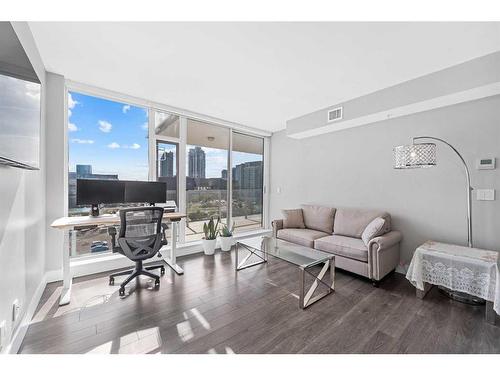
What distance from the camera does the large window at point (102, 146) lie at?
9.37 feet

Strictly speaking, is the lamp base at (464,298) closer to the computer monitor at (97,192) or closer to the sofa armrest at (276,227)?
the sofa armrest at (276,227)

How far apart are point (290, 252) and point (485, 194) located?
2352 mm

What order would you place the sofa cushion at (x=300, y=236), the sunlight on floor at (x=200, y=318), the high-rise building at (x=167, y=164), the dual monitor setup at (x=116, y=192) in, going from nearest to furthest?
the sunlight on floor at (x=200, y=318) → the dual monitor setup at (x=116, y=192) → the sofa cushion at (x=300, y=236) → the high-rise building at (x=167, y=164)

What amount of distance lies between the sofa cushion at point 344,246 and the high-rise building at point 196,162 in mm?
2487

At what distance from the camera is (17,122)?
1293 mm

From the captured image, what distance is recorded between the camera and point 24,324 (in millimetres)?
1717

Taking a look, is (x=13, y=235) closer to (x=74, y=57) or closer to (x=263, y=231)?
(x=74, y=57)

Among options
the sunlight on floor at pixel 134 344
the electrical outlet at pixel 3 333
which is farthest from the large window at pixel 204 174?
the electrical outlet at pixel 3 333

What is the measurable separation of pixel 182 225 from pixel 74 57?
2.73m

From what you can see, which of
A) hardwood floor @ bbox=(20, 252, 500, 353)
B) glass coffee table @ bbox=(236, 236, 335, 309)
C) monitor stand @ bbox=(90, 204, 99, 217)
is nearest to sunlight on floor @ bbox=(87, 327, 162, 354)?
hardwood floor @ bbox=(20, 252, 500, 353)

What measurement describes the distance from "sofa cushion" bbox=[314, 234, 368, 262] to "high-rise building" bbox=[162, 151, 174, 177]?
8.90 feet

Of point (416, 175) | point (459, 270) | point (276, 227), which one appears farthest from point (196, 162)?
point (459, 270)
